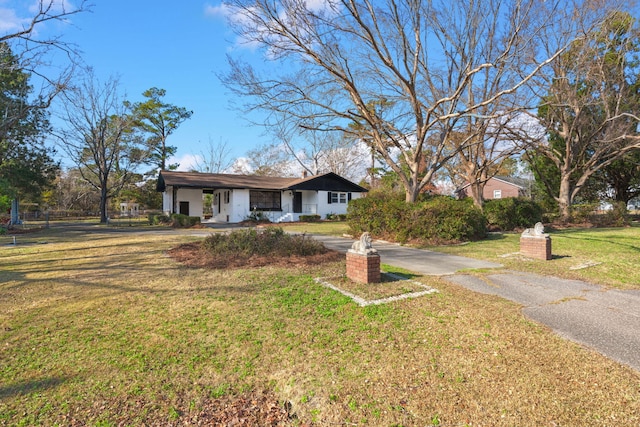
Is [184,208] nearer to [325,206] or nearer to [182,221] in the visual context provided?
[182,221]

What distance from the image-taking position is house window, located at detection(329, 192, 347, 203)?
28709mm

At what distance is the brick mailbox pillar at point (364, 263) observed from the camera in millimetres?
5270

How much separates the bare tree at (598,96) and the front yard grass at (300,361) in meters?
13.9

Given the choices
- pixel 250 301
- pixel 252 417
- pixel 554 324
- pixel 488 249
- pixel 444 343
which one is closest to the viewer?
pixel 252 417

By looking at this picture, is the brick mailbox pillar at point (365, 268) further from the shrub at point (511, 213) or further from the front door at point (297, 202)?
the front door at point (297, 202)

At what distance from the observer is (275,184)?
27688 mm

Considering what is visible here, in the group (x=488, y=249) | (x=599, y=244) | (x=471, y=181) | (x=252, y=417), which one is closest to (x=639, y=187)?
(x=471, y=181)

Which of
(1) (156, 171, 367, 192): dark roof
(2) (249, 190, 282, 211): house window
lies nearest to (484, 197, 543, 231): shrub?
(1) (156, 171, 367, 192): dark roof

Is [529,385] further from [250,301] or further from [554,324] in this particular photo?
[250,301]

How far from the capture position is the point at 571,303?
4484 millimetres

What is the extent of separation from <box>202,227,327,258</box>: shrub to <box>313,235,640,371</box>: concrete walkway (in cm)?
216

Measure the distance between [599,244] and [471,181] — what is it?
7.05 m

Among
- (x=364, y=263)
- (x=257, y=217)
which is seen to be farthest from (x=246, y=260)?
(x=257, y=217)

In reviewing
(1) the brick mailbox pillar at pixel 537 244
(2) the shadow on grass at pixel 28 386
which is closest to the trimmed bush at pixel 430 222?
(1) the brick mailbox pillar at pixel 537 244
